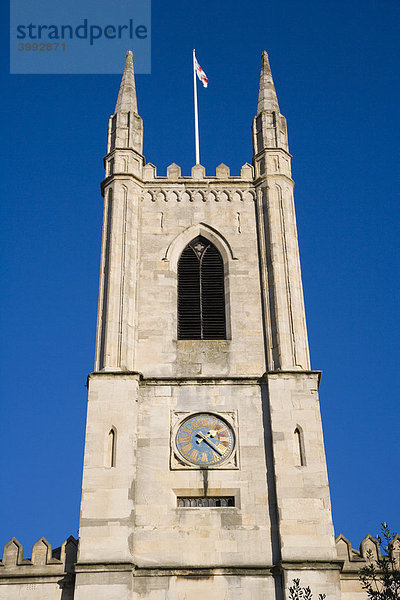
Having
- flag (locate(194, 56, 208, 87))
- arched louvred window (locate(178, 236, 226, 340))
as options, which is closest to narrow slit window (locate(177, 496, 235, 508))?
arched louvred window (locate(178, 236, 226, 340))

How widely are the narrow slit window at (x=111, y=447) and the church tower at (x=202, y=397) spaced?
35 mm

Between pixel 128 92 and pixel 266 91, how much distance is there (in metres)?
4.80

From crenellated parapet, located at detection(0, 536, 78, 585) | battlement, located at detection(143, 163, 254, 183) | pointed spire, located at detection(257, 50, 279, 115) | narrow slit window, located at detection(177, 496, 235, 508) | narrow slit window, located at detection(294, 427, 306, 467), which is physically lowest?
crenellated parapet, located at detection(0, 536, 78, 585)

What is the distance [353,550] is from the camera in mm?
22469

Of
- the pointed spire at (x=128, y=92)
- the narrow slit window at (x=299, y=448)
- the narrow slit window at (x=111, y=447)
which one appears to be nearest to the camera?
the narrow slit window at (x=111, y=447)

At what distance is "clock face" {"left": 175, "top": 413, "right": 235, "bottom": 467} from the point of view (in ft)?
76.7

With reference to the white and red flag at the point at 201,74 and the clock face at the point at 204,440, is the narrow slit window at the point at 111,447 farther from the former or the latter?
the white and red flag at the point at 201,74

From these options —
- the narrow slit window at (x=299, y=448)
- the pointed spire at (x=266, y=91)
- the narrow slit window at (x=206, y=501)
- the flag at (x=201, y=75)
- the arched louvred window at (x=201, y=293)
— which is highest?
the flag at (x=201, y=75)

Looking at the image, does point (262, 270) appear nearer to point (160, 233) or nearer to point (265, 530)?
point (160, 233)

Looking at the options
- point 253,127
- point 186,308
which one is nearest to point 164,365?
point 186,308

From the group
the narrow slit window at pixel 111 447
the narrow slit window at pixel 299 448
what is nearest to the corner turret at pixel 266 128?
the narrow slit window at pixel 299 448

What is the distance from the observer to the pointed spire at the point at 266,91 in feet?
105

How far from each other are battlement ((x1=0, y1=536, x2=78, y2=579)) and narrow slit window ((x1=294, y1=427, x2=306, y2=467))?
5.73 metres

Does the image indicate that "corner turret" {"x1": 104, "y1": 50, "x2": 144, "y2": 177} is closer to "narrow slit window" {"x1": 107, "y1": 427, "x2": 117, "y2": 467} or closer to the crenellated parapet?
"narrow slit window" {"x1": 107, "y1": 427, "x2": 117, "y2": 467}
